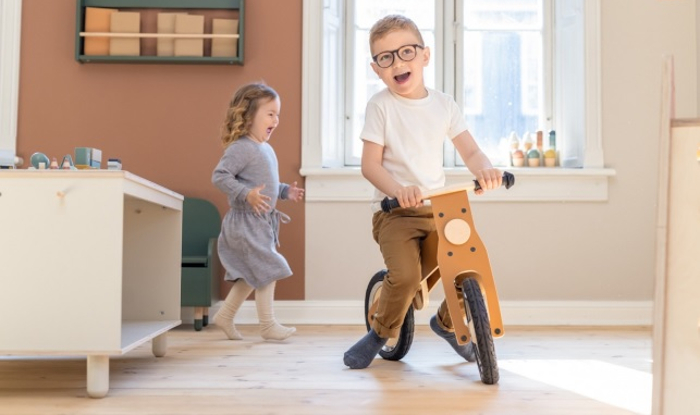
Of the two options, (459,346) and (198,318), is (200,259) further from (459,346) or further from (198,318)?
(459,346)

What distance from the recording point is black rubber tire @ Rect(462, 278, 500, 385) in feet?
6.73

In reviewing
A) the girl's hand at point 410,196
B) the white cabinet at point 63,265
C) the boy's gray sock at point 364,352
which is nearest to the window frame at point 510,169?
the boy's gray sock at point 364,352

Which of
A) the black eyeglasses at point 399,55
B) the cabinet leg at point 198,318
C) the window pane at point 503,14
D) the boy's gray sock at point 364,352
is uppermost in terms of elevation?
the window pane at point 503,14

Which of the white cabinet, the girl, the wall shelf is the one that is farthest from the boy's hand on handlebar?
the wall shelf

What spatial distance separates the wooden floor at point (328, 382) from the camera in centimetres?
182

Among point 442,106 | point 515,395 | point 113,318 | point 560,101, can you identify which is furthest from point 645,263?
point 113,318

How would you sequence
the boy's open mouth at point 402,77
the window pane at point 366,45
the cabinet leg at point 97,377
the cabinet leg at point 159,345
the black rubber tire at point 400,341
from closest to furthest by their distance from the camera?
the cabinet leg at point 97,377 < the boy's open mouth at point 402,77 < the black rubber tire at point 400,341 < the cabinet leg at point 159,345 < the window pane at point 366,45

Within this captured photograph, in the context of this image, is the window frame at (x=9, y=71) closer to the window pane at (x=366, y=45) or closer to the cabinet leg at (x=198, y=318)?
the cabinet leg at (x=198, y=318)

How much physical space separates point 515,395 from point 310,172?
2006 millimetres

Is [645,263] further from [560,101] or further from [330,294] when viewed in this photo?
[330,294]

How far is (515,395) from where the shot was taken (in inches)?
77.2

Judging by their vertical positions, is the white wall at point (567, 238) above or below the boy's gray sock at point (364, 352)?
above

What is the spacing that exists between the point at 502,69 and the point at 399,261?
2143mm

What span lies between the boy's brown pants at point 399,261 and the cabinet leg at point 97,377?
794 mm
